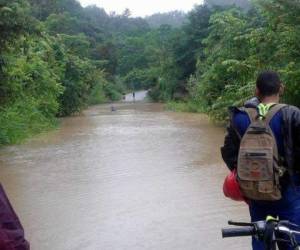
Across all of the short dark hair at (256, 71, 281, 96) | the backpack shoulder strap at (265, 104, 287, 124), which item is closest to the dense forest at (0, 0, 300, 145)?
the short dark hair at (256, 71, 281, 96)

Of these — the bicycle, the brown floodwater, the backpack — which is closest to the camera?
the bicycle

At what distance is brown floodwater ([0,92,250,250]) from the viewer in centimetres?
663

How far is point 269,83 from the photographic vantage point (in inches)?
142

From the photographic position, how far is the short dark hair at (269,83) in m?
3.60

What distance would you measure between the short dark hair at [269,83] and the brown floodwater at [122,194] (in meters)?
2.86

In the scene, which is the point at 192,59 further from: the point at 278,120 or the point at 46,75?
the point at 278,120

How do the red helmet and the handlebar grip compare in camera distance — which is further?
the red helmet

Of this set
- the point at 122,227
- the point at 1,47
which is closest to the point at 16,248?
the point at 122,227

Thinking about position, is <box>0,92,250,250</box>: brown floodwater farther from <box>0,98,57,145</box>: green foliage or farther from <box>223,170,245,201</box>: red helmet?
<box>223,170,245,201</box>: red helmet

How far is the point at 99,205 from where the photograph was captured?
8602 mm

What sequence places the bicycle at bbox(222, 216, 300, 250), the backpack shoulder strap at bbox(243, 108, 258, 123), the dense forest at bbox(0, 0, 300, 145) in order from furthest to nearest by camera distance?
1. the dense forest at bbox(0, 0, 300, 145)
2. the backpack shoulder strap at bbox(243, 108, 258, 123)
3. the bicycle at bbox(222, 216, 300, 250)

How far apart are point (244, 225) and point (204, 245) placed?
3.76 metres

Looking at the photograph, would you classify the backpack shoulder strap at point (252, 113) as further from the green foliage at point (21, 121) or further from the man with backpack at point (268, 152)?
the green foliage at point (21, 121)

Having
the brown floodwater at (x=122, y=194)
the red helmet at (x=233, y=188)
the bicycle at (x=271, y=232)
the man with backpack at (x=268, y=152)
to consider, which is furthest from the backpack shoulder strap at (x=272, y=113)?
the brown floodwater at (x=122, y=194)
